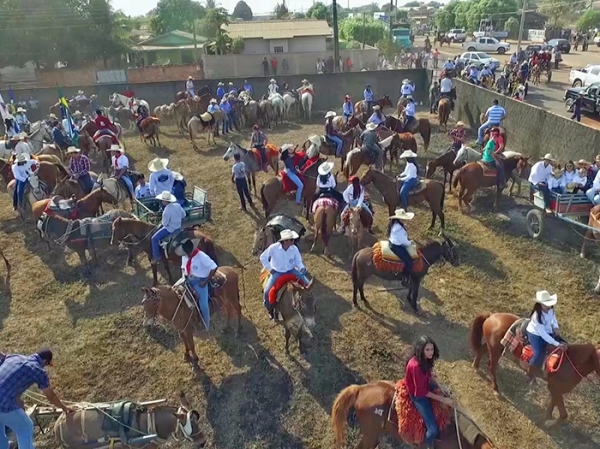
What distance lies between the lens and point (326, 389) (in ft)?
23.6

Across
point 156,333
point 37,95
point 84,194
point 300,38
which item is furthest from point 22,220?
point 300,38

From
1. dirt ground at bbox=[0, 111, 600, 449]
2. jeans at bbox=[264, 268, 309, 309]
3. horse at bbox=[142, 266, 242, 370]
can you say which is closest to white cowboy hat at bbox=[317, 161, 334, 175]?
dirt ground at bbox=[0, 111, 600, 449]

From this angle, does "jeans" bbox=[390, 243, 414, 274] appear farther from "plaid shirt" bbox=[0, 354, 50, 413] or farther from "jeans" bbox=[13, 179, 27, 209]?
"jeans" bbox=[13, 179, 27, 209]

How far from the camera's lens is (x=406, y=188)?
11.4 meters

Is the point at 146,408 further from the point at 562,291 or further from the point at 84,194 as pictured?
the point at 84,194

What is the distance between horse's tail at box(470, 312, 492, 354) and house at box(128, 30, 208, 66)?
126 feet

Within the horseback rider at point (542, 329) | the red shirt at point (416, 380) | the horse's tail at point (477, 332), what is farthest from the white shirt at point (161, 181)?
the horseback rider at point (542, 329)

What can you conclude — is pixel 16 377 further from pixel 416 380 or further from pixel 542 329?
pixel 542 329

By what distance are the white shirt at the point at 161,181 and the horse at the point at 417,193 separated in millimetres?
4398

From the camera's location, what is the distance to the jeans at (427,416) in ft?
16.9

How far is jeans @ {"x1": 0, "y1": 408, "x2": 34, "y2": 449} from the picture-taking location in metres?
5.23

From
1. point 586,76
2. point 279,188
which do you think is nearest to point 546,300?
point 279,188

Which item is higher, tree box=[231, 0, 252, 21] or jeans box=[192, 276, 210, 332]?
tree box=[231, 0, 252, 21]

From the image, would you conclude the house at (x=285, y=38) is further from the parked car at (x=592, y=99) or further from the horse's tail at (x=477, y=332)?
the horse's tail at (x=477, y=332)
